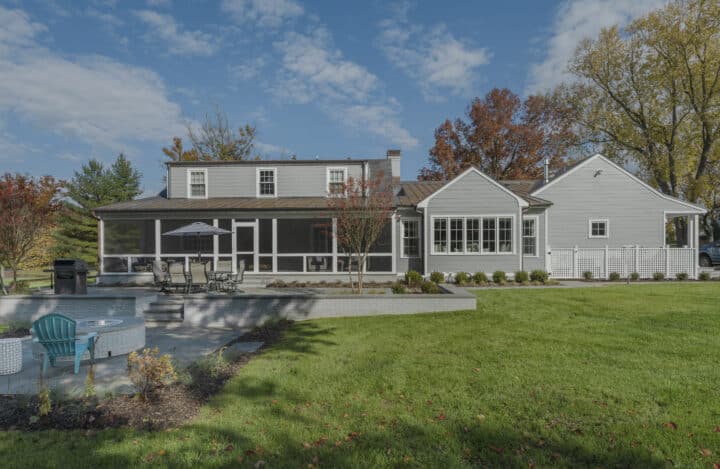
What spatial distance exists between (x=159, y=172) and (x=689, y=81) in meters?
42.4

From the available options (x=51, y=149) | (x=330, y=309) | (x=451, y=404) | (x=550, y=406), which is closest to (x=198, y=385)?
(x=451, y=404)

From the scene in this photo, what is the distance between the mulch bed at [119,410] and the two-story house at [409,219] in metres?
10.8

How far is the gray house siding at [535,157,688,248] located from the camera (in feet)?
63.6

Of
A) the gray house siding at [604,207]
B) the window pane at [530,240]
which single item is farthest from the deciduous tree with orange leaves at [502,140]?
the window pane at [530,240]

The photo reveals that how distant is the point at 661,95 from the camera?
26.7 meters

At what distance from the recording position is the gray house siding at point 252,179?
1897cm

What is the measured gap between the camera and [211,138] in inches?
1465

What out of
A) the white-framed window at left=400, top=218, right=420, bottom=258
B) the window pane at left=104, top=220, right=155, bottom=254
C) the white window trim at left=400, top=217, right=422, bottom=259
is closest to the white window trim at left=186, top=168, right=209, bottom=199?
the window pane at left=104, top=220, right=155, bottom=254

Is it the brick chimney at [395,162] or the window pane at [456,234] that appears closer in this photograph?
the window pane at [456,234]

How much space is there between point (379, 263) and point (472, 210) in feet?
16.1

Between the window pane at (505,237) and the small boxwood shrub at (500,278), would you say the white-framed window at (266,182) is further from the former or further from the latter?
the small boxwood shrub at (500,278)

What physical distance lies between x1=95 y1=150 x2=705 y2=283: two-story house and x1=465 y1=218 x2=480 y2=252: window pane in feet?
0.15

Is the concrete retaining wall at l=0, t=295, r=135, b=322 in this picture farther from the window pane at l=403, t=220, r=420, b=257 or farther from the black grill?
the window pane at l=403, t=220, r=420, b=257

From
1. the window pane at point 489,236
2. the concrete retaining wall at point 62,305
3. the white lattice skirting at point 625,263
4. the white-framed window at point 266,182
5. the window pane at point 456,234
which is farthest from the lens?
the white-framed window at point 266,182
